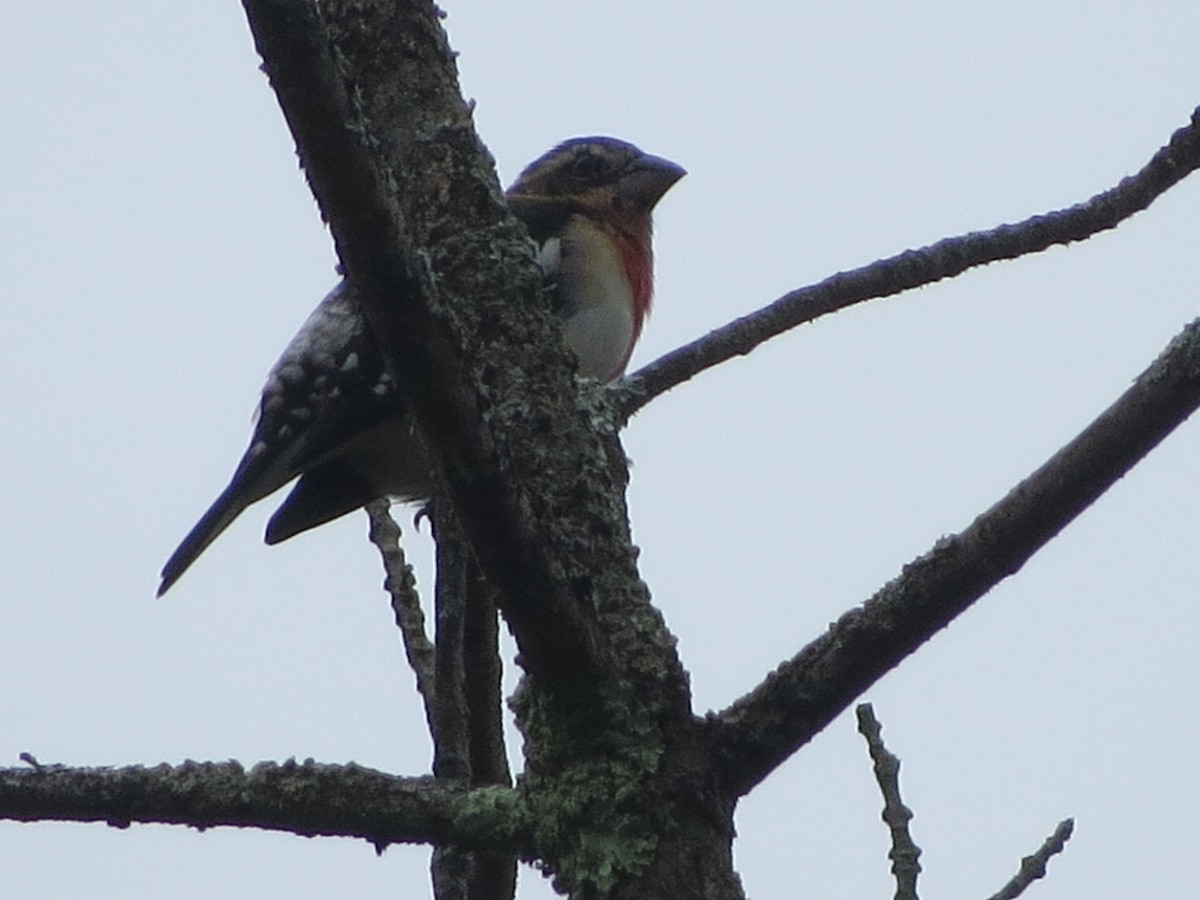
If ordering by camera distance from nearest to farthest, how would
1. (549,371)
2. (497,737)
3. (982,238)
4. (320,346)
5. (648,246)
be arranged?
(549,371) → (497,737) → (982,238) → (320,346) → (648,246)

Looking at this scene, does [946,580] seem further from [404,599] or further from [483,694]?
[404,599]

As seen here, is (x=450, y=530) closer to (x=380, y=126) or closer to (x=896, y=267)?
(x=380, y=126)

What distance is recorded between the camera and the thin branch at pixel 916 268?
8.27ft

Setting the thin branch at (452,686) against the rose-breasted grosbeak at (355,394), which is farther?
the rose-breasted grosbeak at (355,394)

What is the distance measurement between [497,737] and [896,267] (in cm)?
94

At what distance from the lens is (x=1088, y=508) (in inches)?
75.9

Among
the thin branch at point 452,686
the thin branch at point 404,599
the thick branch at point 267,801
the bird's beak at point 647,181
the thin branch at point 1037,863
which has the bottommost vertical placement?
the thin branch at point 1037,863

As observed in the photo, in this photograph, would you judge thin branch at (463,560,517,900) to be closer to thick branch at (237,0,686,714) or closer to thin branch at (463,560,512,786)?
thin branch at (463,560,512,786)

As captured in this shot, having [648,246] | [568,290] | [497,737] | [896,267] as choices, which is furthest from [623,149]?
[497,737]

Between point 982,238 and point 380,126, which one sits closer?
point 380,126

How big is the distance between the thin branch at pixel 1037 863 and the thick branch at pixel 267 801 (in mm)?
588

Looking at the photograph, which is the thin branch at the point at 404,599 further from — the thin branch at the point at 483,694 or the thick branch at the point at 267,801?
the thick branch at the point at 267,801

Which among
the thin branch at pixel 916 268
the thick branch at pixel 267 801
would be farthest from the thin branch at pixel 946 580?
the thin branch at pixel 916 268

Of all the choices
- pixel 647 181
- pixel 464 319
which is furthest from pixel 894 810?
pixel 647 181
